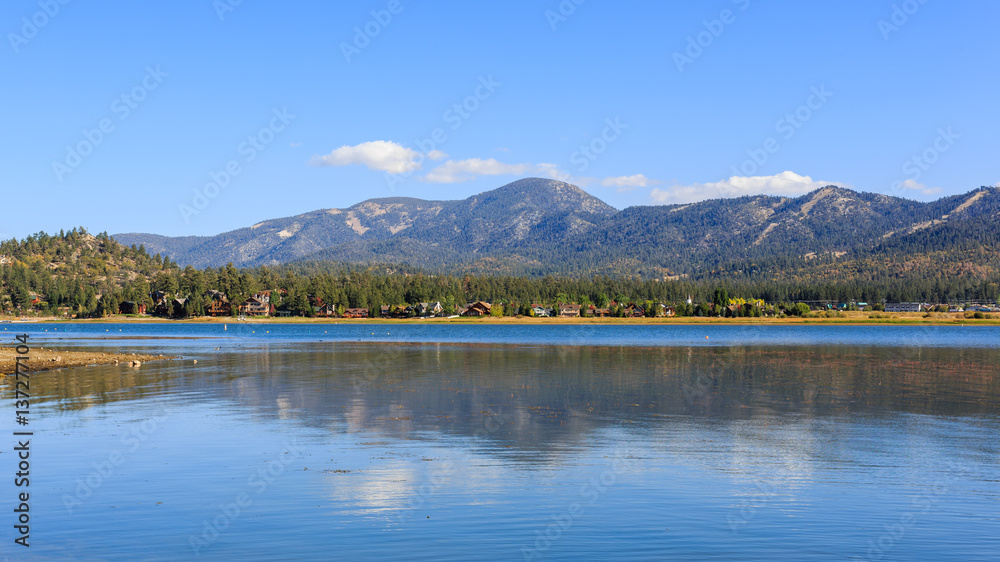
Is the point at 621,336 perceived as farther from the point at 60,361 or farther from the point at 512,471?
the point at 512,471

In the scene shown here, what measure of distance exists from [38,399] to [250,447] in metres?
18.7

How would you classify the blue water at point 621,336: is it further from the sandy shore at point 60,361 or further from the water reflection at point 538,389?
the water reflection at point 538,389

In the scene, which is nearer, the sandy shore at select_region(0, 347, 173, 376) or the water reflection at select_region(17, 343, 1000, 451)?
the water reflection at select_region(17, 343, 1000, 451)

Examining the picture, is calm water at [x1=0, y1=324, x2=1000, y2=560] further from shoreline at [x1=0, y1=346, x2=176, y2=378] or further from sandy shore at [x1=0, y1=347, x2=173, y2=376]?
sandy shore at [x1=0, y1=347, x2=173, y2=376]

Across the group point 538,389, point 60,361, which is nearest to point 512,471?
point 538,389

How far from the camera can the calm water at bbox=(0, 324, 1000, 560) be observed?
1466cm

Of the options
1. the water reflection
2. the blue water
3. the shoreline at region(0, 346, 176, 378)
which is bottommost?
the blue water

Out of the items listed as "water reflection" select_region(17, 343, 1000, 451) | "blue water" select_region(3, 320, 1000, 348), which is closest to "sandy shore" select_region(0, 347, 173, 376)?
"water reflection" select_region(17, 343, 1000, 451)

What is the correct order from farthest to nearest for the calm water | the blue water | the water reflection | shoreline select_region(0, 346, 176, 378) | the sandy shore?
1. the blue water
2. the sandy shore
3. shoreline select_region(0, 346, 176, 378)
4. the water reflection
5. the calm water

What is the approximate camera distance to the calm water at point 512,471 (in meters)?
14.7

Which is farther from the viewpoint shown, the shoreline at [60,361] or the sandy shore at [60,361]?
the sandy shore at [60,361]

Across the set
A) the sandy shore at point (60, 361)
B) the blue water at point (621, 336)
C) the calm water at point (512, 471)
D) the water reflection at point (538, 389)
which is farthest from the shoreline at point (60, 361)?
the blue water at point (621, 336)

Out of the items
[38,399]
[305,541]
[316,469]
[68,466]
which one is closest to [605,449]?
[316,469]

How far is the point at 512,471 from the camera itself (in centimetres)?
2045
